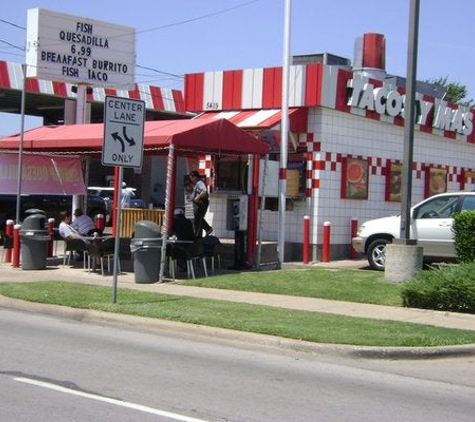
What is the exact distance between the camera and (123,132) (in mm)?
11633

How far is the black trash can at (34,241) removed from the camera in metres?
16.3

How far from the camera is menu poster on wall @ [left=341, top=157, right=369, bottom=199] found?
63.4ft

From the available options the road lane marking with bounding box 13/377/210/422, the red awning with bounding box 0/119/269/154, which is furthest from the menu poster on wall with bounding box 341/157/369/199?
the road lane marking with bounding box 13/377/210/422

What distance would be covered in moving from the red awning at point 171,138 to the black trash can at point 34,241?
1.91 metres

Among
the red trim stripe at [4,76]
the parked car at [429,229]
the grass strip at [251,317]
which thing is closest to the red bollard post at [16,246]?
the grass strip at [251,317]

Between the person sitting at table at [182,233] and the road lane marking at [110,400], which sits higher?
the person sitting at table at [182,233]

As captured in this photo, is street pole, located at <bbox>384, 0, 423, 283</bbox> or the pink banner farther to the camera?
the pink banner

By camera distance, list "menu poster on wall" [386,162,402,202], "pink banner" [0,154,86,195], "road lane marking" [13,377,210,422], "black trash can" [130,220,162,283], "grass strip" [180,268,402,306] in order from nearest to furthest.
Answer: "road lane marking" [13,377,210,422]
"grass strip" [180,268,402,306]
"black trash can" [130,220,162,283]
"pink banner" [0,154,86,195]
"menu poster on wall" [386,162,402,202]

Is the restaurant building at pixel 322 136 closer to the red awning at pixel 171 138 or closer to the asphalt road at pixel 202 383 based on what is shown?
the red awning at pixel 171 138

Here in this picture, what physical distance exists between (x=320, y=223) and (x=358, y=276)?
362 cm

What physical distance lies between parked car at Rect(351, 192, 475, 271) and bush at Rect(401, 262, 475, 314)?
359 cm

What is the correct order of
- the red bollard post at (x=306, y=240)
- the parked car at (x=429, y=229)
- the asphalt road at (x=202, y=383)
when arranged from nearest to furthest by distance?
the asphalt road at (x=202, y=383) < the parked car at (x=429, y=229) < the red bollard post at (x=306, y=240)

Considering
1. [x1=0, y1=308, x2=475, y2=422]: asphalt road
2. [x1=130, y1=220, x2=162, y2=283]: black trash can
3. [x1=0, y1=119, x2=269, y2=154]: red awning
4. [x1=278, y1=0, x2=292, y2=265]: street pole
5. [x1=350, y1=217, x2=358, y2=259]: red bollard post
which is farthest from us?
[x1=350, y1=217, x2=358, y2=259]: red bollard post

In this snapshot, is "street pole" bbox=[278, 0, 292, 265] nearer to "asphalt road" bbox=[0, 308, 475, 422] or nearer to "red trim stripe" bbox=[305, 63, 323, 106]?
"red trim stripe" bbox=[305, 63, 323, 106]
